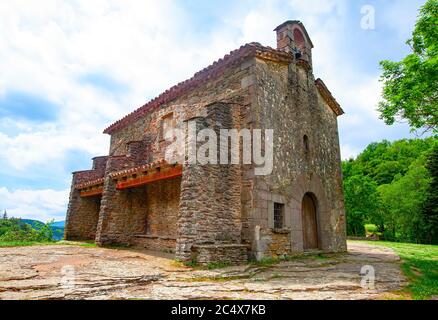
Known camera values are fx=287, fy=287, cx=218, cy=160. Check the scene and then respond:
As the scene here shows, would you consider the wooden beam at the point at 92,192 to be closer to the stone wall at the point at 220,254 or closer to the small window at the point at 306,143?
the stone wall at the point at 220,254

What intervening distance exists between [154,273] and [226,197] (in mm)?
3003

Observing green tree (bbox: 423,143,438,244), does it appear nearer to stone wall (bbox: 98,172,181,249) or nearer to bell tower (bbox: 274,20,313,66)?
bell tower (bbox: 274,20,313,66)

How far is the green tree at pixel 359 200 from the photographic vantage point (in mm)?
28923

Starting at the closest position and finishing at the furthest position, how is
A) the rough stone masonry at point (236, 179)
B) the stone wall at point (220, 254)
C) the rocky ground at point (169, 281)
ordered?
the rocky ground at point (169, 281)
the stone wall at point (220, 254)
the rough stone masonry at point (236, 179)

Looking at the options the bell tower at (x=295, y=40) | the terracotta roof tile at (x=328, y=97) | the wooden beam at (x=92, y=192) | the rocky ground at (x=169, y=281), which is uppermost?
the bell tower at (x=295, y=40)

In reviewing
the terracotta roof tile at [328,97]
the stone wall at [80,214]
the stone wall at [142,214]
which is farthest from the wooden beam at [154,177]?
the terracotta roof tile at [328,97]

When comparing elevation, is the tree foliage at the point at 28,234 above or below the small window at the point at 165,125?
below

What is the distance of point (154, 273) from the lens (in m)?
5.77

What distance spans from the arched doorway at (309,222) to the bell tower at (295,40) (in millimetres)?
5547

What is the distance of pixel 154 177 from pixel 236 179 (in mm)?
2796

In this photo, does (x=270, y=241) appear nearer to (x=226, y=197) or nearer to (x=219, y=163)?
(x=226, y=197)

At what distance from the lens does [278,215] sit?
8945 mm

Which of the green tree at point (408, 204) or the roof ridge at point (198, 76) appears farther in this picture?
the green tree at point (408, 204)

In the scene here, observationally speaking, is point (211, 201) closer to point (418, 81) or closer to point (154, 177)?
point (154, 177)
